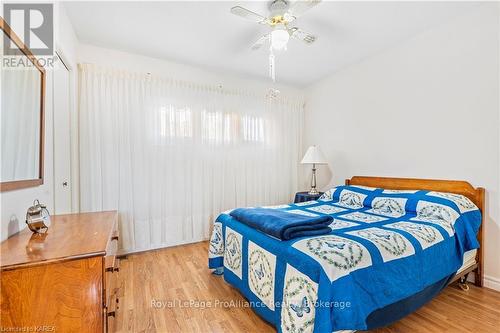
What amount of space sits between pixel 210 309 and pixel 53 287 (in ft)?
3.81

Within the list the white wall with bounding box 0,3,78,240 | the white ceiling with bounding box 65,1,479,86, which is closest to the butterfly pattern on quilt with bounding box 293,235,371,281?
the white wall with bounding box 0,3,78,240

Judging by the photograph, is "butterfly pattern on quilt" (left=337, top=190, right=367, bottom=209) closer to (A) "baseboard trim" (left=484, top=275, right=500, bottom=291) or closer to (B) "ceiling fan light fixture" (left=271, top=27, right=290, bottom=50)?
(A) "baseboard trim" (left=484, top=275, right=500, bottom=291)

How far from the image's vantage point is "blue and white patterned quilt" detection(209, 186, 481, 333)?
3.85 feet

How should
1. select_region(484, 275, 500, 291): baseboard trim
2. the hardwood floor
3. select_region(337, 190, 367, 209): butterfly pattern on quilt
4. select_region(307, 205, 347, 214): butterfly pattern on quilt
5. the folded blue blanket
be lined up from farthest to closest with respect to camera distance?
select_region(337, 190, 367, 209): butterfly pattern on quilt
select_region(307, 205, 347, 214): butterfly pattern on quilt
select_region(484, 275, 500, 291): baseboard trim
the hardwood floor
the folded blue blanket

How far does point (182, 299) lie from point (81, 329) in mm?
1027

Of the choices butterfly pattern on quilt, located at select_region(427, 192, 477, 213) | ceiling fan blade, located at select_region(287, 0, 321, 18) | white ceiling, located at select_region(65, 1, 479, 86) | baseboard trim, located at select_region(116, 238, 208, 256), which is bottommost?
baseboard trim, located at select_region(116, 238, 208, 256)

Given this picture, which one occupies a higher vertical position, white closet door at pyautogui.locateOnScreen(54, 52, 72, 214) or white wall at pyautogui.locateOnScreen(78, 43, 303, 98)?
white wall at pyautogui.locateOnScreen(78, 43, 303, 98)

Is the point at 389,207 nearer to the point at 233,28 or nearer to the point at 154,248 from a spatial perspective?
the point at 233,28

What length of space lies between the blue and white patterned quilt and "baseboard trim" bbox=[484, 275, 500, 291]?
0.50 meters

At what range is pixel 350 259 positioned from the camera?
1260mm

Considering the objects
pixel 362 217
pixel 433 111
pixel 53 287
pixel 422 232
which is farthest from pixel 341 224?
pixel 53 287

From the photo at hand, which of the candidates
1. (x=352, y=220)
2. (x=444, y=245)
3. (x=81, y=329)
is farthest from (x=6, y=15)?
(x=444, y=245)

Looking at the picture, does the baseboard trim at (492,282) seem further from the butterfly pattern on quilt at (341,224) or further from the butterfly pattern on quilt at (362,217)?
Answer: the butterfly pattern on quilt at (341,224)

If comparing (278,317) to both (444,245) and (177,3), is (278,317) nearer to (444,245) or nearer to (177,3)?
(444,245)
